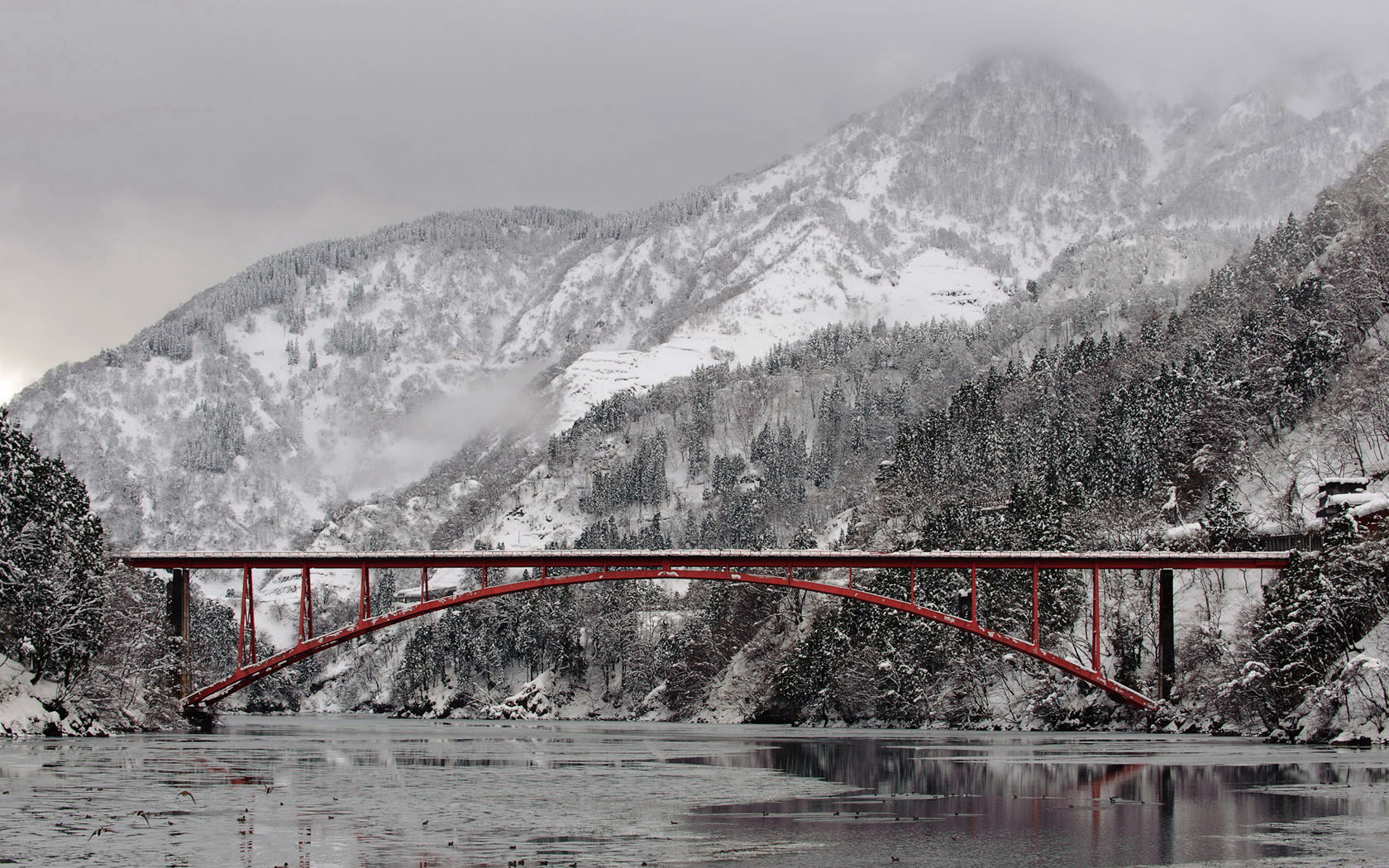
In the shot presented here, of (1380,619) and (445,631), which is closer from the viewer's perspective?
(1380,619)

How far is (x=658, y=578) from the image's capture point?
7875 cm

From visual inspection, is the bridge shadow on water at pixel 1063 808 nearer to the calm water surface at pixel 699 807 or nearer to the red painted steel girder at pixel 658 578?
the calm water surface at pixel 699 807

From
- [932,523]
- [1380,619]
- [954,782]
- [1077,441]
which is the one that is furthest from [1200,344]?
[954,782]

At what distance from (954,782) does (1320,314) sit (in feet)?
256

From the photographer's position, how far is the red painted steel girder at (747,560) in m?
76.2

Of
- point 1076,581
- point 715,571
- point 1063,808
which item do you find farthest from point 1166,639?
point 1063,808

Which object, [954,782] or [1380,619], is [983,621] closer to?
[1380,619]

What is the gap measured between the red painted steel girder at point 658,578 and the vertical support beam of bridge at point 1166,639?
1.18 metres

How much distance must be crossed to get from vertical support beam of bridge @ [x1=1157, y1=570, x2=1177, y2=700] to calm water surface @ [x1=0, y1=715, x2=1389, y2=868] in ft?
59.3

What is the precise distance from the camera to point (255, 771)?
45719 millimetres

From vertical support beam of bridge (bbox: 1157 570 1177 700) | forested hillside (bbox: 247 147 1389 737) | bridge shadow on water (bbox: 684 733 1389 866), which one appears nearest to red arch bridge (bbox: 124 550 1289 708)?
vertical support beam of bridge (bbox: 1157 570 1177 700)

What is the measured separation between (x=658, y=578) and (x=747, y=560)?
20.0 ft

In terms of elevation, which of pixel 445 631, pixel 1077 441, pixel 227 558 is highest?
pixel 1077 441

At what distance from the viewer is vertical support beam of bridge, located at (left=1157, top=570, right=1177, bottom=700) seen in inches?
3059
